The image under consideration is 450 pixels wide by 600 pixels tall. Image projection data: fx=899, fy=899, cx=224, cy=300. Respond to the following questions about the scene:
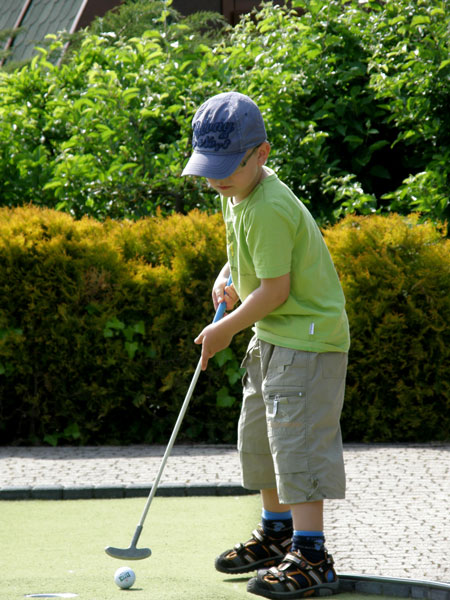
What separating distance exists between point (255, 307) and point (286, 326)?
0.16 meters

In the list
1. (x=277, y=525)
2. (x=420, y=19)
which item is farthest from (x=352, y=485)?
A: (x=420, y=19)

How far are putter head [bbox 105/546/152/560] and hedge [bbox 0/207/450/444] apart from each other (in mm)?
2964

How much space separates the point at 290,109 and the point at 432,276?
7.74 ft

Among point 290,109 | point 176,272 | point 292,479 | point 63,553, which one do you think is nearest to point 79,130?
point 290,109

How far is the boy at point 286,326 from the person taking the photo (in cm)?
308

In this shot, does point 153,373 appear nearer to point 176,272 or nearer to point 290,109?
point 176,272

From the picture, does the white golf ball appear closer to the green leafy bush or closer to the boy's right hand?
the boy's right hand

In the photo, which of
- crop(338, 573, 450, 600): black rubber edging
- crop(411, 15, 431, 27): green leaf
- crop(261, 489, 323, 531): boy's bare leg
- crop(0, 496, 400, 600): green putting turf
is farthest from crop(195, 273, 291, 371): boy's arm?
crop(411, 15, 431, 27): green leaf

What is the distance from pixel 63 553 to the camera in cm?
374

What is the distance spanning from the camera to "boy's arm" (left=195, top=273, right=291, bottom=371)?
3100 millimetres

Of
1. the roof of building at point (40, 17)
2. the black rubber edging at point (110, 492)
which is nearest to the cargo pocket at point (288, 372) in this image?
the black rubber edging at point (110, 492)

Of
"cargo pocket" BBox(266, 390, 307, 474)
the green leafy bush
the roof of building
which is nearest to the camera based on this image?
"cargo pocket" BBox(266, 390, 307, 474)

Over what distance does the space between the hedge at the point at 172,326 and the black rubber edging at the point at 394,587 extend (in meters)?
3.04

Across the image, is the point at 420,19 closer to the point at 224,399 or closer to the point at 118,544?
the point at 224,399
